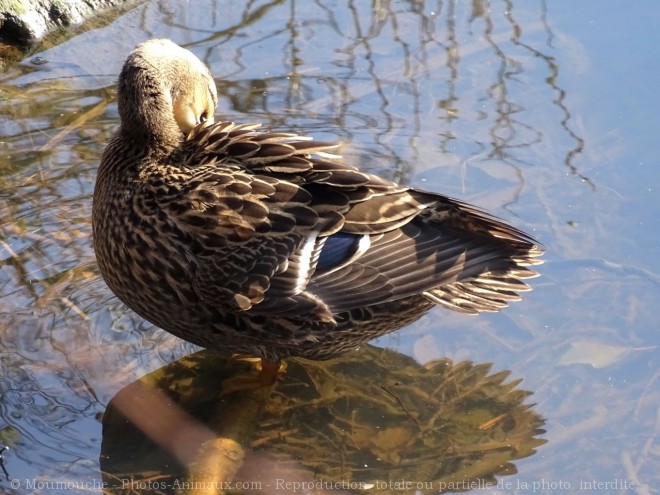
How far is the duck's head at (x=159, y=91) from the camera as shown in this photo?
4.43 m

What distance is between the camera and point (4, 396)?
4344 millimetres

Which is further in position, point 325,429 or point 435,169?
point 435,169

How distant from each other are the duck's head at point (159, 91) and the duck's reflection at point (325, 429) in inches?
40.4

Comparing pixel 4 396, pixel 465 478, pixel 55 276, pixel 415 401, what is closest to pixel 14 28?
pixel 55 276

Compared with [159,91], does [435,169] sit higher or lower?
lower

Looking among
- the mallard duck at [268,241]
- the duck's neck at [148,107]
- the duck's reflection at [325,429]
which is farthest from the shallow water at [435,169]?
the duck's neck at [148,107]

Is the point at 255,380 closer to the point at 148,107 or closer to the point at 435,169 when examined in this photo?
the point at 148,107

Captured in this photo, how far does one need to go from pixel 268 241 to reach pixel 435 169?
1.75 metres

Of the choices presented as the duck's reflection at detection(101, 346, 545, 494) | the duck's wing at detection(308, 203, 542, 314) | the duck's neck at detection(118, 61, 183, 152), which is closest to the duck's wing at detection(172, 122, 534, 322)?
the duck's wing at detection(308, 203, 542, 314)

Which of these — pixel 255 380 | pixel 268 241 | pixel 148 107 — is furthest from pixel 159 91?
pixel 255 380

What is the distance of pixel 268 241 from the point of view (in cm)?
416

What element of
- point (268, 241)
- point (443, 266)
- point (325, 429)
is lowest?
point (325, 429)

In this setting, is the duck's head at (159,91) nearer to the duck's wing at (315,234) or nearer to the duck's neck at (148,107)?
the duck's neck at (148,107)

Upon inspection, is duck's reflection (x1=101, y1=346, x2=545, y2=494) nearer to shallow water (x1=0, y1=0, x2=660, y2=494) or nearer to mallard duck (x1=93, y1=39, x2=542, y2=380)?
shallow water (x1=0, y1=0, x2=660, y2=494)
